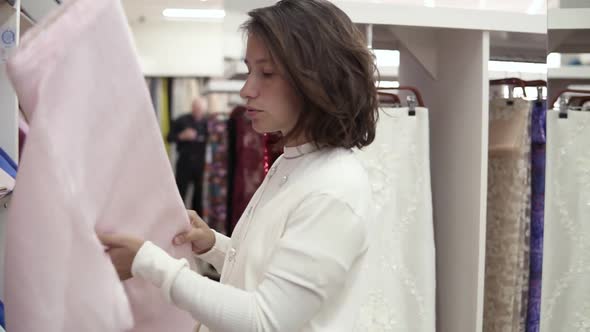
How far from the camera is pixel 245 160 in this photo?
3.84 m

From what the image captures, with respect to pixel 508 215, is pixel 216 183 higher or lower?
lower

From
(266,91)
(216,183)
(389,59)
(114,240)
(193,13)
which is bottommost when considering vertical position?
(216,183)

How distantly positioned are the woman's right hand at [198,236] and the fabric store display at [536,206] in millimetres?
1311

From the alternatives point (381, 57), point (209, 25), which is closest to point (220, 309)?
point (381, 57)

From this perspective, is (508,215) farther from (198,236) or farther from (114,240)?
(114,240)

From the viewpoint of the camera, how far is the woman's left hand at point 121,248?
3.46 feet

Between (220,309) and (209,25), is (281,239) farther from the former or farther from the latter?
(209,25)

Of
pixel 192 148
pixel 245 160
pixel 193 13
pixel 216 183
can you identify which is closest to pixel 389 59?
pixel 245 160

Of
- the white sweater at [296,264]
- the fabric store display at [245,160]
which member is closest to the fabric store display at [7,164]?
the white sweater at [296,264]

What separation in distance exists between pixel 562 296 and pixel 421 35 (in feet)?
3.51

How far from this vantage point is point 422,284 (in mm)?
2094

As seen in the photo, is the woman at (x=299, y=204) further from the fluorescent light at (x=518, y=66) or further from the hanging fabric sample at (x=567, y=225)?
the fluorescent light at (x=518, y=66)

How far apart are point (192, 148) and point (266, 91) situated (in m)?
4.30

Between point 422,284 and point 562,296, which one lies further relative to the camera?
point 422,284
